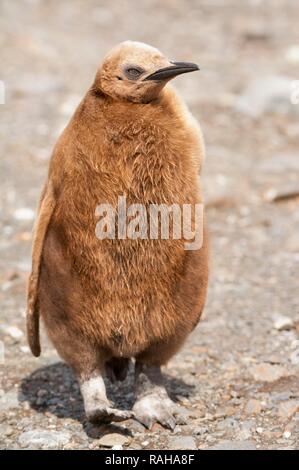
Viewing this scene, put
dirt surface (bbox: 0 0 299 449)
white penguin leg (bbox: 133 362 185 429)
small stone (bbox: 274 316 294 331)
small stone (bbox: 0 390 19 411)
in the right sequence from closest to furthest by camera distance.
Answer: white penguin leg (bbox: 133 362 185 429)
dirt surface (bbox: 0 0 299 449)
small stone (bbox: 0 390 19 411)
small stone (bbox: 274 316 294 331)

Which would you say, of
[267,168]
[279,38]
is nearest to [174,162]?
[267,168]

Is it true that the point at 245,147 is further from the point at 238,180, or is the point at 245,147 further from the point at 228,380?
the point at 228,380

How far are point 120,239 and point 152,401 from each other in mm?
803

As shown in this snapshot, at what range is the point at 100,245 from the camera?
12.4 feet

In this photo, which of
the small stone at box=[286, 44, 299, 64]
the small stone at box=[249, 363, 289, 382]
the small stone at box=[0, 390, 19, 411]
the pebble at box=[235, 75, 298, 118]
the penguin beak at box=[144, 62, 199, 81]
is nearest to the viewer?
the penguin beak at box=[144, 62, 199, 81]

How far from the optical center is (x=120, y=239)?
12.3 ft

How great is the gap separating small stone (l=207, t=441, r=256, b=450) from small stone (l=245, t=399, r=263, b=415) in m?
0.34

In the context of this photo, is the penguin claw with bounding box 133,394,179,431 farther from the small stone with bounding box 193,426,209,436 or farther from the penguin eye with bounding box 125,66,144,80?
the penguin eye with bounding box 125,66,144,80

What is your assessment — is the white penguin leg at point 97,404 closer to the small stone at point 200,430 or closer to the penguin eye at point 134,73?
the small stone at point 200,430

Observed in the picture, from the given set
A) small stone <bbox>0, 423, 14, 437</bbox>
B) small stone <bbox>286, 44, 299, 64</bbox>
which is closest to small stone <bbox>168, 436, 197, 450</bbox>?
small stone <bbox>0, 423, 14, 437</bbox>

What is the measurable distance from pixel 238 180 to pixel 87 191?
3.93 m

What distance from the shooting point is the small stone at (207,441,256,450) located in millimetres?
3744

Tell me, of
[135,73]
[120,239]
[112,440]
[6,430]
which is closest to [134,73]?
[135,73]

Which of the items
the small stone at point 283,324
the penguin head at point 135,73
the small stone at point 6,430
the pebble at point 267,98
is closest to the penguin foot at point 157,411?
the small stone at point 6,430
